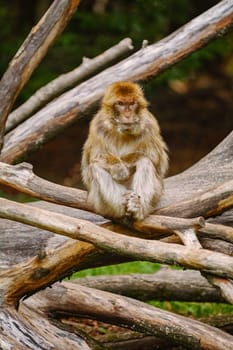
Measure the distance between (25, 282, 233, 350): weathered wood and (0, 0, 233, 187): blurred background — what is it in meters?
4.90

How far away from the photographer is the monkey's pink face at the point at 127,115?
5.61 meters

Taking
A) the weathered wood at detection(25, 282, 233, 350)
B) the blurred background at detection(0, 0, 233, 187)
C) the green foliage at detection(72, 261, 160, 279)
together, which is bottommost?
the weathered wood at detection(25, 282, 233, 350)

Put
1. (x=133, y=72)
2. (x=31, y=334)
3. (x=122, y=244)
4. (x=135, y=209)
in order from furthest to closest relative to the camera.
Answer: (x=133, y=72)
(x=31, y=334)
(x=135, y=209)
(x=122, y=244)

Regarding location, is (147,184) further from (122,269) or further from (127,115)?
(122,269)

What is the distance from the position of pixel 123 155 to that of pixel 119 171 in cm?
21

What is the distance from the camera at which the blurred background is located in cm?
1219

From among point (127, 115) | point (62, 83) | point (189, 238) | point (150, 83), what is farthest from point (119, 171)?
point (150, 83)

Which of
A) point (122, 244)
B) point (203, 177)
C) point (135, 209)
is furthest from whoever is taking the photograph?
point (203, 177)

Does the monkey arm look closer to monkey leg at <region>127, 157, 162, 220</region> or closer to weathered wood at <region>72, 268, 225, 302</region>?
monkey leg at <region>127, 157, 162, 220</region>

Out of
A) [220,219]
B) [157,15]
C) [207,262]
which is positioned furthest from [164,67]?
[157,15]

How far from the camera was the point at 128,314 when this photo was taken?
5898 mm

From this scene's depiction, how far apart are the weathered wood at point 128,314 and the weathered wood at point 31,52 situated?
1379mm

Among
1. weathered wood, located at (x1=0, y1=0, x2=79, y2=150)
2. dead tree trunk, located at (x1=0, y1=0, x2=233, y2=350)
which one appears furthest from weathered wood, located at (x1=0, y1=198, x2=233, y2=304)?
weathered wood, located at (x1=0, y1=0, x2=79, y2=150)

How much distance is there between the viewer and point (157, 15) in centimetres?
1234
